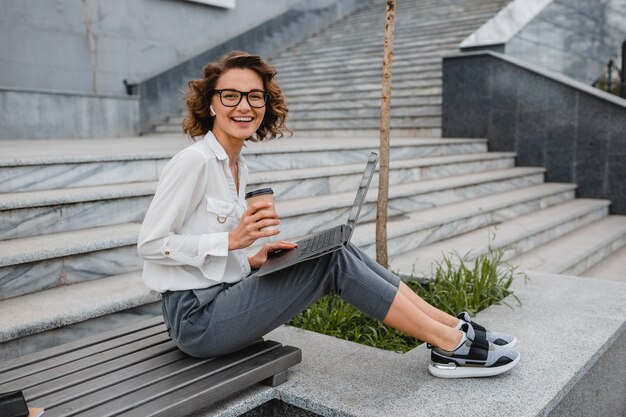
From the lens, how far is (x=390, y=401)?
236 cm

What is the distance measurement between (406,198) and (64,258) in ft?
11.3

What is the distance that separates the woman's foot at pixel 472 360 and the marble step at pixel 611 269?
3723 millimetres

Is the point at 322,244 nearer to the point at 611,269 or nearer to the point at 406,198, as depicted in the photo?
the point at 406,198

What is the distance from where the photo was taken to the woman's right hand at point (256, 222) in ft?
6.59

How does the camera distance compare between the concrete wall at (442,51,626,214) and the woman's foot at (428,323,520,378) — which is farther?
the concrete wall at (442,51,626,214)

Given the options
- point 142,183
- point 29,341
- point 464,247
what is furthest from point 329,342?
point 464,247

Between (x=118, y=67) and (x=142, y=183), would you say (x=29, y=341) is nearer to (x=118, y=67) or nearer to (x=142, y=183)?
(x=142, y=183)

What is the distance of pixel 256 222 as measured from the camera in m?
2.04

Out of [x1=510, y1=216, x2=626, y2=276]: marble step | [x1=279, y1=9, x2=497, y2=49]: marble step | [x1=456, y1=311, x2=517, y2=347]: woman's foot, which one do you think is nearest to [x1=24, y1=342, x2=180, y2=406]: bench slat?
[x1=456, y1=311, x2=517, y2=347]: woman's foot

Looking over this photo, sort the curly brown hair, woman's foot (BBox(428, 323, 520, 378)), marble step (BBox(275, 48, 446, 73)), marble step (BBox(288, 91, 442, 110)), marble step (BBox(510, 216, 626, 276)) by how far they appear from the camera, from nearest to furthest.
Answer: the curly brown hair
woman's foot (BBox(428, 323, 520, 378))
marble step (BBox(510, 216, 626, 276))
marble step (BBox(288, 91, 442, 110))
marble step (BBox(275, 48, 446, 73))

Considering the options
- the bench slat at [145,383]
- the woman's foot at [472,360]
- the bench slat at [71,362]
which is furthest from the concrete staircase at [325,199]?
the woman's foot at [472,360]

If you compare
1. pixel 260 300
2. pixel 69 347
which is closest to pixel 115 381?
pixel 69 347

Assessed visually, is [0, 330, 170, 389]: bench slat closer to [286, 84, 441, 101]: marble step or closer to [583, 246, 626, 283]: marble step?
[583, 246, 626, 283]: marble step

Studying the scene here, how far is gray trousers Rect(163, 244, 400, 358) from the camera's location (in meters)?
2.27
